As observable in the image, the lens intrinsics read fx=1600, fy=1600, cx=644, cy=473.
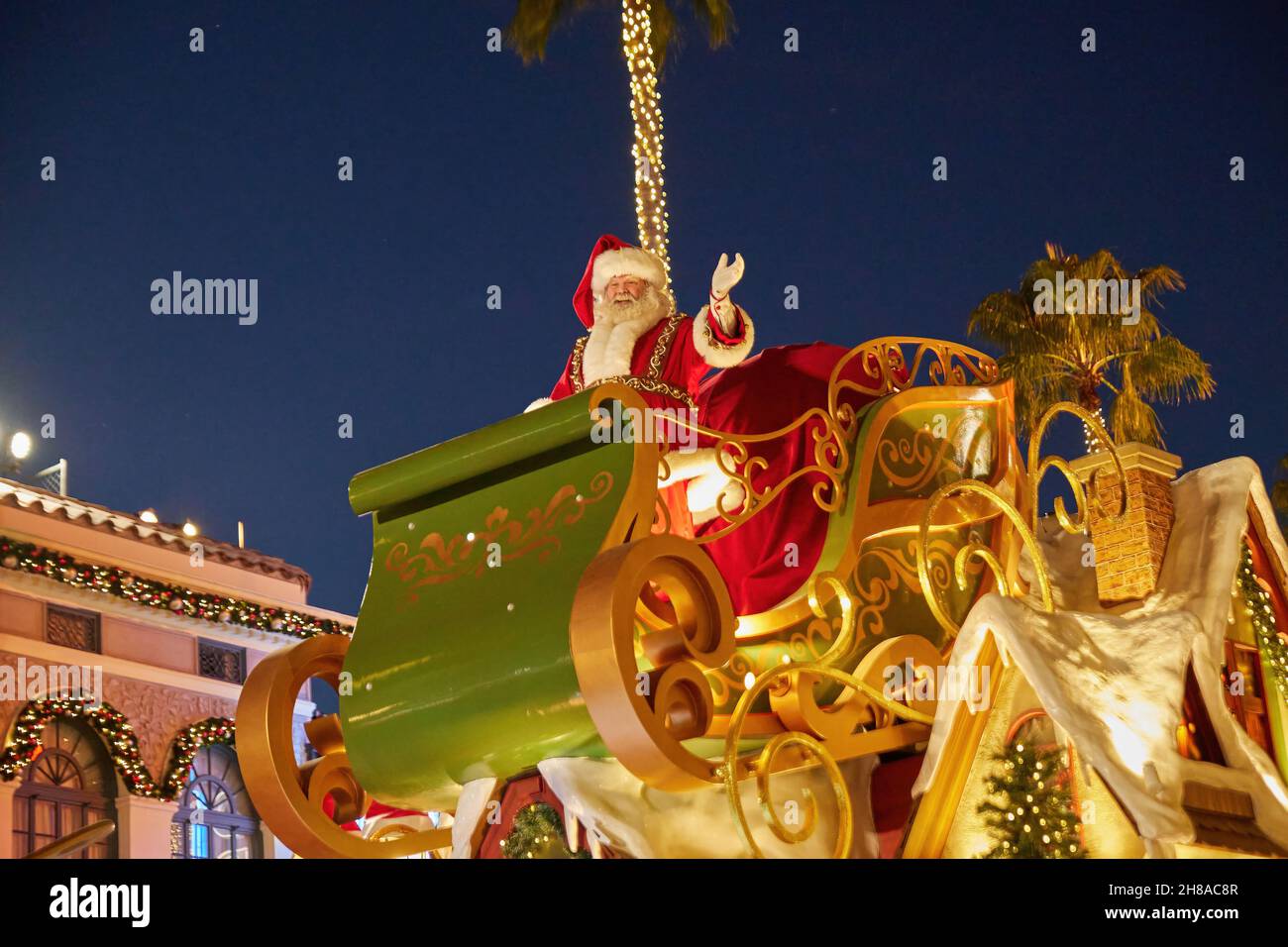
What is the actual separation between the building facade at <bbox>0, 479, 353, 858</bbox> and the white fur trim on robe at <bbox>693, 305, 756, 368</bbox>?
35.0 feet

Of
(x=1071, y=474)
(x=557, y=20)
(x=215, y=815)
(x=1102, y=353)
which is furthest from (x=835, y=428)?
(x=215, y=815)

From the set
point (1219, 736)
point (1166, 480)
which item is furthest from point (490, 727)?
point (1166, 480)

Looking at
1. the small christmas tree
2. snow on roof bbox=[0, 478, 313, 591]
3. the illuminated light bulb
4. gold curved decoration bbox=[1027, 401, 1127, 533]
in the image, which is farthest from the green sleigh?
the illuminated light bulb

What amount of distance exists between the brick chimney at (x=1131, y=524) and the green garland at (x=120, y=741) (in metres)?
12.4

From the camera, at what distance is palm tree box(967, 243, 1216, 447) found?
15.0m

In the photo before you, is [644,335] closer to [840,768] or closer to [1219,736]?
[840,768]

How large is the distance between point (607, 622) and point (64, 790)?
1335cm

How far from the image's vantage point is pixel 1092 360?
15.0 metres

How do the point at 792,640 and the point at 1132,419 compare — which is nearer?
the point at 792,640

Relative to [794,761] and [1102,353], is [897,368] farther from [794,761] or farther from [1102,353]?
[1102,353]

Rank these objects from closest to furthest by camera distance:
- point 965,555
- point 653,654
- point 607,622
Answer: point 607,622, point 653,654, point 965,555

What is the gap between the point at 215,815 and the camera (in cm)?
1756

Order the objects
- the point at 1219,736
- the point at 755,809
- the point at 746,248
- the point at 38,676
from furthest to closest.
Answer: the point at 746,248 → the point at 38,676 → the point at 1219,736 → the point at 755,809
